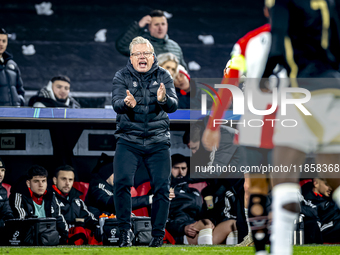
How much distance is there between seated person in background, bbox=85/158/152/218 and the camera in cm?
532

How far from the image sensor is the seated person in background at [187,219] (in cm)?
518

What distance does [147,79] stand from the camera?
13.4ft

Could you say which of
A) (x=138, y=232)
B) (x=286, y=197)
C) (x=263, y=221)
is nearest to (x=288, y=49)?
(x=286, y=197)

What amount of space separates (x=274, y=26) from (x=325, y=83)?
373 mm

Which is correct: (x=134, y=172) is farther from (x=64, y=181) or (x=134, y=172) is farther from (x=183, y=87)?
→ (x=183, y=87)

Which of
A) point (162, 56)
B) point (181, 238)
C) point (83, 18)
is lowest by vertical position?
point (181, 238)

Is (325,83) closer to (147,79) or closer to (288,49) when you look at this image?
(288,49)

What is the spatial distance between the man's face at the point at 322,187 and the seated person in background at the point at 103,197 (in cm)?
191

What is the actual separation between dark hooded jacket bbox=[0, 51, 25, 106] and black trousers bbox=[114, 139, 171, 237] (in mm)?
2763

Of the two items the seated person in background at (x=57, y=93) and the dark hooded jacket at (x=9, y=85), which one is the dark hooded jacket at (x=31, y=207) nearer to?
the seated person in background at (x=57, y=93)

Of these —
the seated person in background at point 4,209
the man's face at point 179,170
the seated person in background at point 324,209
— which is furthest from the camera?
the man's face at point 179,170

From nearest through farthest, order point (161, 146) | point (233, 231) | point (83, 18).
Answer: point (161, 146) → point (233, 231) → point (83, 18)

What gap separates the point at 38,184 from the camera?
5289mm

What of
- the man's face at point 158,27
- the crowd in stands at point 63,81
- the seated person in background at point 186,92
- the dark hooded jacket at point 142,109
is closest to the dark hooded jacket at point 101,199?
the crowd in stands at point 63,81
